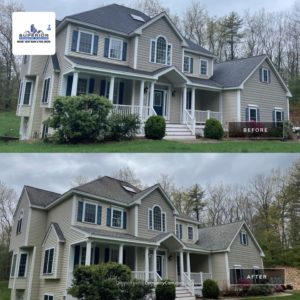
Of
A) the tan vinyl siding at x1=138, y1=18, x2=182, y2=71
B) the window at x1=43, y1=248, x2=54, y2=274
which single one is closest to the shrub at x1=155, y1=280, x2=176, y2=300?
the window at x1=43, y1=248, x2=54, y2=274

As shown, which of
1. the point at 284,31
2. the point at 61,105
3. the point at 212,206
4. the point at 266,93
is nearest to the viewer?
the point at 61,105

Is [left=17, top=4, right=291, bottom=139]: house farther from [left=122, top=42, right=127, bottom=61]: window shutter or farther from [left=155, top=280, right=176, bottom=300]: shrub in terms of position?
[left=155, top=280, right=176, bottom=300]: shrub

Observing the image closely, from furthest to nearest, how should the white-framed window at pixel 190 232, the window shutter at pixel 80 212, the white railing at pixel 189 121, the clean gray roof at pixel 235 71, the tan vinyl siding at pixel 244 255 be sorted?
the white-framed window at pixel 190 232 → the clean gray roof at pixel 235 71 → the tan vinyl siding at pixel 244 255 → the white railing at pixel 189 121 → the window shutter at pixel 80 212

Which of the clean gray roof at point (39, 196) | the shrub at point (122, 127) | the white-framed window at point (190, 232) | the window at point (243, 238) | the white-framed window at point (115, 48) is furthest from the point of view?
the white-framed window at point (190, 232)

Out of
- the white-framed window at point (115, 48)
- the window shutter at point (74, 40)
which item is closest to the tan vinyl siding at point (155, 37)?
the white-framed window at point (115, 48)

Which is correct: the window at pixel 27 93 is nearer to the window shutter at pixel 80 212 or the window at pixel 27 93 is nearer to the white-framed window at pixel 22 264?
the window shutter at pixel 80 212

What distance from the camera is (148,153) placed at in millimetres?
11812

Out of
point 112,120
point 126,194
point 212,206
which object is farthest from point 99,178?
point 212,206

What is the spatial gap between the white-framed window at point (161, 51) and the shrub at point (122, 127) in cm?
631

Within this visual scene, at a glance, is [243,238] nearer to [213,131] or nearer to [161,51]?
[213,131]

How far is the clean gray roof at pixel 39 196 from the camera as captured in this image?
17.9m

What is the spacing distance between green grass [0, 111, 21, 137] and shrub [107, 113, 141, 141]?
6572 mm

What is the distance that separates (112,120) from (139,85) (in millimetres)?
5226

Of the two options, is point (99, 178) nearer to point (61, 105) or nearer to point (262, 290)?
point (61, 105)
